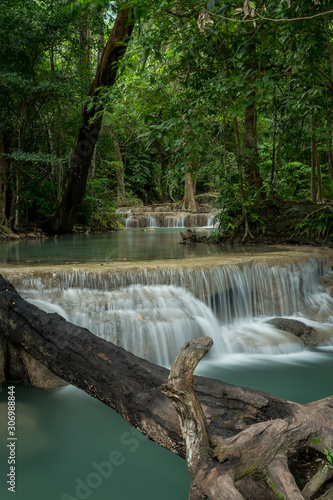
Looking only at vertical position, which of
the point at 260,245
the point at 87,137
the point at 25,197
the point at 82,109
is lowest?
the point at 260,245

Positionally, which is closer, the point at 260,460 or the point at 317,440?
the point at 260,460

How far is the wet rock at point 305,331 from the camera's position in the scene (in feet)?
16.7

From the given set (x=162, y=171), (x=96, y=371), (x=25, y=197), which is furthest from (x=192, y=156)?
(x=162, y=171)

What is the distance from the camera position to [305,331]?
5.20 m

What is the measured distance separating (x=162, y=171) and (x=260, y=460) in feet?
95.2

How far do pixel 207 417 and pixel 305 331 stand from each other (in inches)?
135

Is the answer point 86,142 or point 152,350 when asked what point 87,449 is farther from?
point 86,142

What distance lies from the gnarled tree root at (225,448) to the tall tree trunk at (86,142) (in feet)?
28.6

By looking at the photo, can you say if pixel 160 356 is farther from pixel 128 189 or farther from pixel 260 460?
pixel 128 189

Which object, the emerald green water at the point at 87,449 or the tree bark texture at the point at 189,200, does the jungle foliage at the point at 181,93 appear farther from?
the tree bark texture at the point at 189,200

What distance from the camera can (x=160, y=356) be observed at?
4.50 meters

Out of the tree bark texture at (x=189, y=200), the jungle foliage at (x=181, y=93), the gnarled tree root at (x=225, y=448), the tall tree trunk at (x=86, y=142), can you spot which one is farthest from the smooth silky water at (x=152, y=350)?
the tree bark texture at (x=189, y=200)

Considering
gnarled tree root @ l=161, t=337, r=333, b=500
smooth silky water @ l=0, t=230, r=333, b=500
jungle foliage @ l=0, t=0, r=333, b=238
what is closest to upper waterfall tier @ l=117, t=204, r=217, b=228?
jungle foliage @ l=0, t=0, r=333, b=238

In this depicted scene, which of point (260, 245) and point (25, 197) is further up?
point (25, 197)
